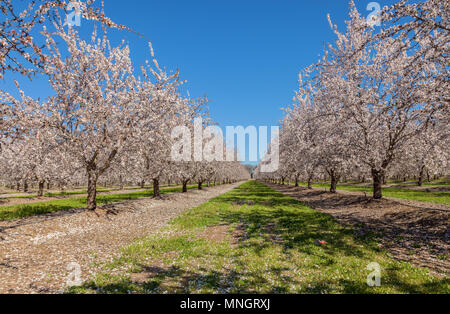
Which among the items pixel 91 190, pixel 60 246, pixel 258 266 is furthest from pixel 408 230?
pixel 91 190

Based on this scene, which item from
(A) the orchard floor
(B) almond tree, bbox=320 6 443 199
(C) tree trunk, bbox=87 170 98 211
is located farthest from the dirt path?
(B) almond tree, bbox=320 6 443 199

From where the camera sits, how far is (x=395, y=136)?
68.4 ft

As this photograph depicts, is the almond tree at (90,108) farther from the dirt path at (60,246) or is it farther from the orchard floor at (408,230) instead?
the orchard floor at (408,230)

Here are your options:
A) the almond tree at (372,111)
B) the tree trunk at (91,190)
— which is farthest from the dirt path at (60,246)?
the almond tree at (372,111)

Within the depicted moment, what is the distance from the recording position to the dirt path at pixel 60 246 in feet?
26.5

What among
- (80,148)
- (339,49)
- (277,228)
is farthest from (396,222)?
(80,148)

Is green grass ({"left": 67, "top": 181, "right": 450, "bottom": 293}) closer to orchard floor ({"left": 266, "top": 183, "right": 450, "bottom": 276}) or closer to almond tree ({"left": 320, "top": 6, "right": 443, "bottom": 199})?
orchard floor ({"left": 266, "top": 183, "right": 450, "bottom": 276})

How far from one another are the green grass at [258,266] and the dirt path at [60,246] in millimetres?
1173

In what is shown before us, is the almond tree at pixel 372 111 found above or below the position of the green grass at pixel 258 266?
above

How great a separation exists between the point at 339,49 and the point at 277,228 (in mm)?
23422

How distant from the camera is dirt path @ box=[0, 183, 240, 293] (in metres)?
8.07

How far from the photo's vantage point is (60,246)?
11789 mm

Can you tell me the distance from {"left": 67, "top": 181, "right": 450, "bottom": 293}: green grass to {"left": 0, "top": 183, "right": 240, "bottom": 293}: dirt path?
1173mm
